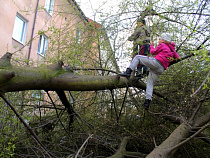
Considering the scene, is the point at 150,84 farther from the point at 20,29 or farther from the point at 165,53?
the point at 20,29

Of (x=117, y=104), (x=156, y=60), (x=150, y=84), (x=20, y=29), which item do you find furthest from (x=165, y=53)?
(x=20, y=29)

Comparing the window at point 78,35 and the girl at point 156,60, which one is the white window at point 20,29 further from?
the girl at point 156,60

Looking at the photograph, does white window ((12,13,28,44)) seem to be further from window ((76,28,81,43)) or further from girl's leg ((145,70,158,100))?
girl's leg ((145,70,158,100))

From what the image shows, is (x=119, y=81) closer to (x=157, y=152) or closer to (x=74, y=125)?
(x=157, y=152)

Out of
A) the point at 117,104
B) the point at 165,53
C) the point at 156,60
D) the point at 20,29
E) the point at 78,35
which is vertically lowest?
the point at 117,104

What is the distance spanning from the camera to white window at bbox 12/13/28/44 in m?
9.11

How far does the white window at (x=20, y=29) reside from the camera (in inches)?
359

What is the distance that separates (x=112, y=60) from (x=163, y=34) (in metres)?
1.35

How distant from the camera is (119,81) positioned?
322 cm

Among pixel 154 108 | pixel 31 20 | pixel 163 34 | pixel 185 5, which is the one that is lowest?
pixel 154 108

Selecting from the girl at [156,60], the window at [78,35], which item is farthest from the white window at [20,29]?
the girl at [156,60]

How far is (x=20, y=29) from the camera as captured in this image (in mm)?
9477

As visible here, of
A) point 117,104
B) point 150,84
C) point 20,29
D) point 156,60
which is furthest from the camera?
point 20,29

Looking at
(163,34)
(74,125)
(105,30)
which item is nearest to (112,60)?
(105,30)
